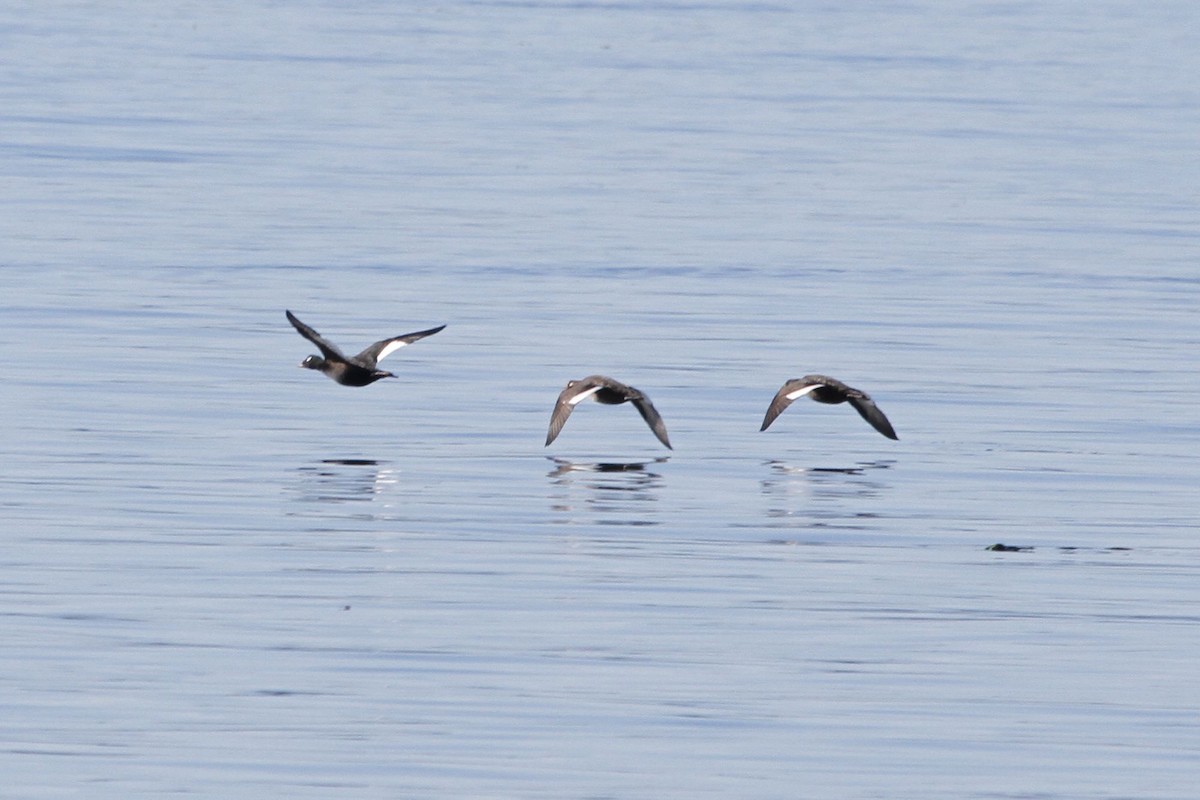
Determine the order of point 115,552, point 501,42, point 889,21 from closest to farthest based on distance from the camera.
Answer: point 115,552
point 501,42
point 889,21

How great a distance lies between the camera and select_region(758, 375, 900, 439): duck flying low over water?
18.6 m

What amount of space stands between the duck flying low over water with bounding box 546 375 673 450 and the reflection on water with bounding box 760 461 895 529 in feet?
2.74

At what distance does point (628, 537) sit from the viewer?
15094mm

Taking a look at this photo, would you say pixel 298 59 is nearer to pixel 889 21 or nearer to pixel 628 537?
pixel 889 21

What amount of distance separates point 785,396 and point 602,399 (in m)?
1.31

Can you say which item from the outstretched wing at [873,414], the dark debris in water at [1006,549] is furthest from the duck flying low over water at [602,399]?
the dark debris in water at [1006,549]

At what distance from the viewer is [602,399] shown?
1847 centimetres

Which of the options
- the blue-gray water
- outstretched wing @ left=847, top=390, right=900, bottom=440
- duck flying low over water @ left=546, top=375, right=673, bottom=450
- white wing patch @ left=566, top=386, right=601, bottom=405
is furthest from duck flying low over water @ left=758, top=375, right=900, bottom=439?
white wing patch @ left=566, top=386, right=601, bottom=405

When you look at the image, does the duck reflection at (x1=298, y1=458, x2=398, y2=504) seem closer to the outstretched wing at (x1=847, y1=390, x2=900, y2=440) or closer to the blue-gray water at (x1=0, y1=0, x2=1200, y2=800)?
the blue-gray water at (x1=0, y1=0, x2=1200, y2=800)

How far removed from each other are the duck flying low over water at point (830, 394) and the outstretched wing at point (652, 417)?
86cm

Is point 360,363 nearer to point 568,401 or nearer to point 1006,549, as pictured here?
point 568,401

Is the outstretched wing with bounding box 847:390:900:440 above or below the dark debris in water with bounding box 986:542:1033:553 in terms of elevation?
above

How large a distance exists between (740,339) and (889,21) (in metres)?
50.7

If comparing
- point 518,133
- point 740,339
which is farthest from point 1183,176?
point 740,339
